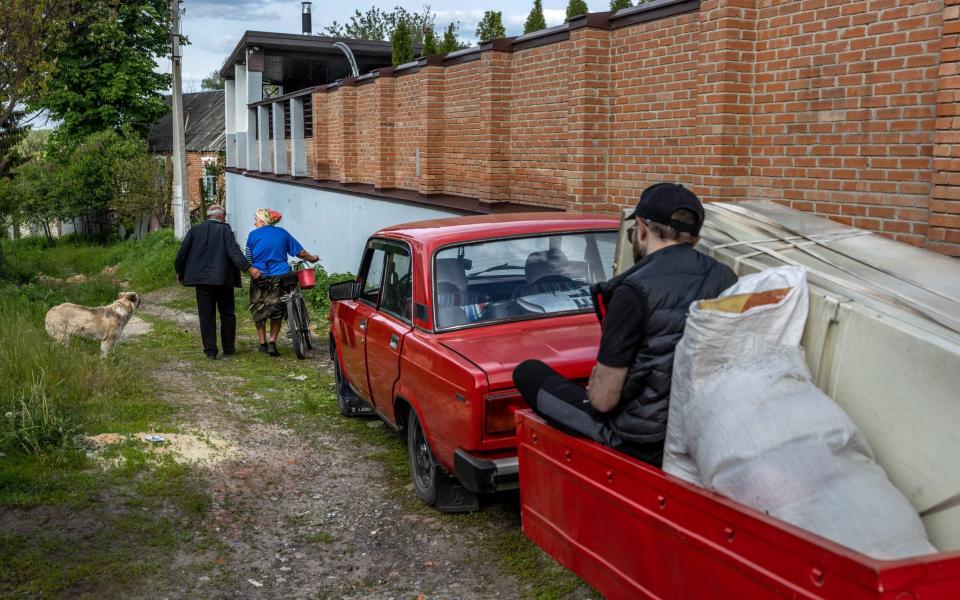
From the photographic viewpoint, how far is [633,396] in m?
3.62

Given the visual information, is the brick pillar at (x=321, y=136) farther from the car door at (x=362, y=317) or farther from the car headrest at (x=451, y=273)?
the car headrest at (x=451, y=273)

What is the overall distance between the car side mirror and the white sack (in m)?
4.47

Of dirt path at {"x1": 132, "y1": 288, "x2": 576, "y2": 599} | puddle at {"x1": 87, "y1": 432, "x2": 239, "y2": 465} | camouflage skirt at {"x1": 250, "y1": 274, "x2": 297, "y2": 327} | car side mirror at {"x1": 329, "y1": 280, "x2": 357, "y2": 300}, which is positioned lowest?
dirt path at {"x1": 132, "y1": 288, "x2": 576, "y2": 599}

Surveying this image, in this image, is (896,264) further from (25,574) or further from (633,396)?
(25,574)

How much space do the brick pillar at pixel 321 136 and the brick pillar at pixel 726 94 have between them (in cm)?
1262

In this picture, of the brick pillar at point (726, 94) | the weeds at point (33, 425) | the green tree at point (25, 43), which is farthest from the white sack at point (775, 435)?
the green tree at point (25, 43)

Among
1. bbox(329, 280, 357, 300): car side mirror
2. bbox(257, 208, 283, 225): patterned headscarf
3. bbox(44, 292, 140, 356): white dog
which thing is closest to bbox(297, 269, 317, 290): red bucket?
bbox(257, 208, 283, 225): patterned headscarf

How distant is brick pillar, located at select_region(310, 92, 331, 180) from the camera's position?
63.3 feet

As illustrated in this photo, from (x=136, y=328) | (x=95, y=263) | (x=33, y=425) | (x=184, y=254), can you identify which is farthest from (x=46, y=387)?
(x=95, y=263)

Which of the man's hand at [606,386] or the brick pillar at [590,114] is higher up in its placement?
the brick pillar at [590,114]

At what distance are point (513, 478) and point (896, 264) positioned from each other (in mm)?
2138

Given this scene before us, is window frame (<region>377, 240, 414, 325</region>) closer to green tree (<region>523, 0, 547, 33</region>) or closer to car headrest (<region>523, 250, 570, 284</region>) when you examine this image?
car headrest (<region>523, 250, 570, 284</region>)

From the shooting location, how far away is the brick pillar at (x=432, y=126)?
43.5 ft

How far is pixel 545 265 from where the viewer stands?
5.98m
